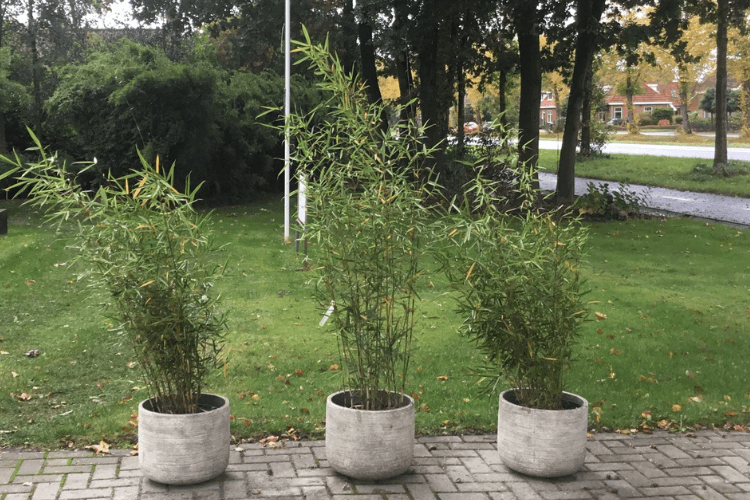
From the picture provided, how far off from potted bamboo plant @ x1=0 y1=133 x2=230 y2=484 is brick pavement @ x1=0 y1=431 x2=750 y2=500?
22 centimetres

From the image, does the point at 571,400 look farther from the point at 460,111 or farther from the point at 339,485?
the point at 460,111

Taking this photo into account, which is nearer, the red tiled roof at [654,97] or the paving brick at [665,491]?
the paving brick at [665,491]

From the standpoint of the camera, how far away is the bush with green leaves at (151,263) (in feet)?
14.6

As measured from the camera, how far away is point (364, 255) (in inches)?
188

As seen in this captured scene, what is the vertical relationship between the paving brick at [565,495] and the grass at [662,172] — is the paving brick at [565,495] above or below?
below

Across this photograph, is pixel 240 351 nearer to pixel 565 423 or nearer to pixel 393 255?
pixel 393 255

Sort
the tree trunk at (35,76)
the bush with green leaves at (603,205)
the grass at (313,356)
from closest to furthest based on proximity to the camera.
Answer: the grass at (313,356) < the bush with green leaves at (603,205) < the tree trunk at (35,76)

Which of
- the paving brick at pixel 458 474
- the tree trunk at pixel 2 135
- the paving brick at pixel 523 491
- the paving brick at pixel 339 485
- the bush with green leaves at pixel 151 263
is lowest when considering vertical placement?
the paving brick at pixel 523 491

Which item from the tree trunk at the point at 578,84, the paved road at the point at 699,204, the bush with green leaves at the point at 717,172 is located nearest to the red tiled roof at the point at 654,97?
the bush with green leaves at the point at 717,172

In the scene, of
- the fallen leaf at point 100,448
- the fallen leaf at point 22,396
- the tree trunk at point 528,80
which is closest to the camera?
the fallen leaf at point 100,448

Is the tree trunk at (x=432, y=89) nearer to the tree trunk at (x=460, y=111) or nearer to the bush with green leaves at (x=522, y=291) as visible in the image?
the tree trunk at (x=460, y=111)

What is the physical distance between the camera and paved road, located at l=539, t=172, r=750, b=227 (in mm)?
18578

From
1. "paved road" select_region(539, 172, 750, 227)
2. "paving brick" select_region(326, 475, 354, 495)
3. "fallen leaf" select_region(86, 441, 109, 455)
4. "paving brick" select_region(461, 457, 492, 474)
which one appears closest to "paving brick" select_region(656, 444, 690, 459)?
"paving brick" select_region(461, 457, 492, 474)

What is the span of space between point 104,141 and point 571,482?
1553 cm
